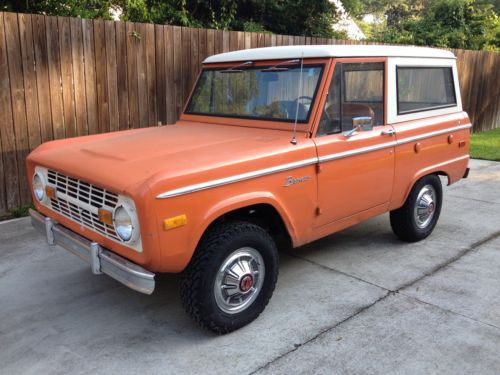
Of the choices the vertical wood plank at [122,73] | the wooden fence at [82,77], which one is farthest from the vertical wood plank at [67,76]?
the vertical wood plank at [122,73]

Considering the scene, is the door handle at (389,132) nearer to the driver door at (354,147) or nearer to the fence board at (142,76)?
the driver door at (354,147)

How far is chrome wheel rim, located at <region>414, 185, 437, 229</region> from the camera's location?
4.94 metres

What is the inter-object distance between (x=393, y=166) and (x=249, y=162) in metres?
1.70

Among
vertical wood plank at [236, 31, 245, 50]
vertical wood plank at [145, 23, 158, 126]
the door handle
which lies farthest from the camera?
vertical wood plank at [236, 31, 245, 50]

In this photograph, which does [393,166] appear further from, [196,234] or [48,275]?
[48,275]

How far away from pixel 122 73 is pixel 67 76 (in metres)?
0.73

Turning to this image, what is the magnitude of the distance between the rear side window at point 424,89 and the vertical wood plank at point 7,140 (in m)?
4.12

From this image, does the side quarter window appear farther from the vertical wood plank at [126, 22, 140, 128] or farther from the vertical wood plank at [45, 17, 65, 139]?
the vertical wood plank at [45, 17, 65, 139]

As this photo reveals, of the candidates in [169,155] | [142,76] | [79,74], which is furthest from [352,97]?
[79,74]

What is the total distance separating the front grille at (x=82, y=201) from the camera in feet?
10.2

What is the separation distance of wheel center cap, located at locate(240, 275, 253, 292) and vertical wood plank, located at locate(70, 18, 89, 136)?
144 inches

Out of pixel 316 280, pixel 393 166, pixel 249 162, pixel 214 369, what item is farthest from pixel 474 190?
pixel 214 369

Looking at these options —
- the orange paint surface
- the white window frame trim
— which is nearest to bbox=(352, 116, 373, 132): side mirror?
the orange paint surface

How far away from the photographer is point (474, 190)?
23.5ft
